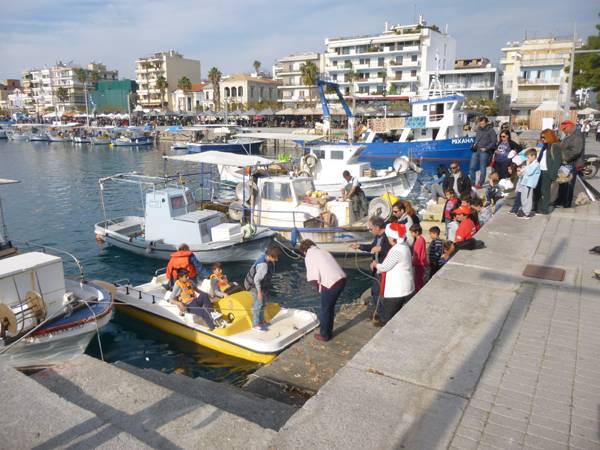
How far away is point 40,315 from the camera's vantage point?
8.73 m

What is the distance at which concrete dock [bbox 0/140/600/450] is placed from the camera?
12.2ft

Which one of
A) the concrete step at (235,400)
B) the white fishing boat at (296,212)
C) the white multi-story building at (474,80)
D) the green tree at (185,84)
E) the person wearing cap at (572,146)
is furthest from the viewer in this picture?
the green tree at (185,84)

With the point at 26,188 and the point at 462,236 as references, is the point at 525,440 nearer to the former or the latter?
the point at 462,236

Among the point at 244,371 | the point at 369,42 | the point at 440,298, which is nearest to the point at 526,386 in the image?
the point at 440,298

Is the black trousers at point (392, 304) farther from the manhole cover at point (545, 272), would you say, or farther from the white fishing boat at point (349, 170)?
the white fishing boat at point (349, 170)

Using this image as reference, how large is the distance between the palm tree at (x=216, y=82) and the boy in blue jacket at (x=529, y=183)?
87.5 m

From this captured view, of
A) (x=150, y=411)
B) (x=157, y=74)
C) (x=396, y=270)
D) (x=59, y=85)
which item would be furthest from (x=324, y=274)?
(x=59, y=85)

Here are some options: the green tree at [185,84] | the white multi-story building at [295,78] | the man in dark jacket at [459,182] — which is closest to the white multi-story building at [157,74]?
the green tree at [185,84]

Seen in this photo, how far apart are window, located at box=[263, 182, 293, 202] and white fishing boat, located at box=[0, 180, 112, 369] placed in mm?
7965

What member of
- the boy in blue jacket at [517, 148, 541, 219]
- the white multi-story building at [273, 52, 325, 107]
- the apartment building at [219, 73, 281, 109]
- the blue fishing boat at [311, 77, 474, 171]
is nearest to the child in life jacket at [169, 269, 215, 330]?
the boy in blue jacket at [517, 148, 541, 219]

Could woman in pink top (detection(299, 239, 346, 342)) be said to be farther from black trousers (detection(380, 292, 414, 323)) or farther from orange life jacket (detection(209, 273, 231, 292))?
orange life jacket (detection(209, 273, 231, 292))

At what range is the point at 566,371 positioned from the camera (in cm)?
451

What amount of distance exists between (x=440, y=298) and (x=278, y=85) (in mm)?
100218

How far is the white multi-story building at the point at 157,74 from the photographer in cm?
11094
